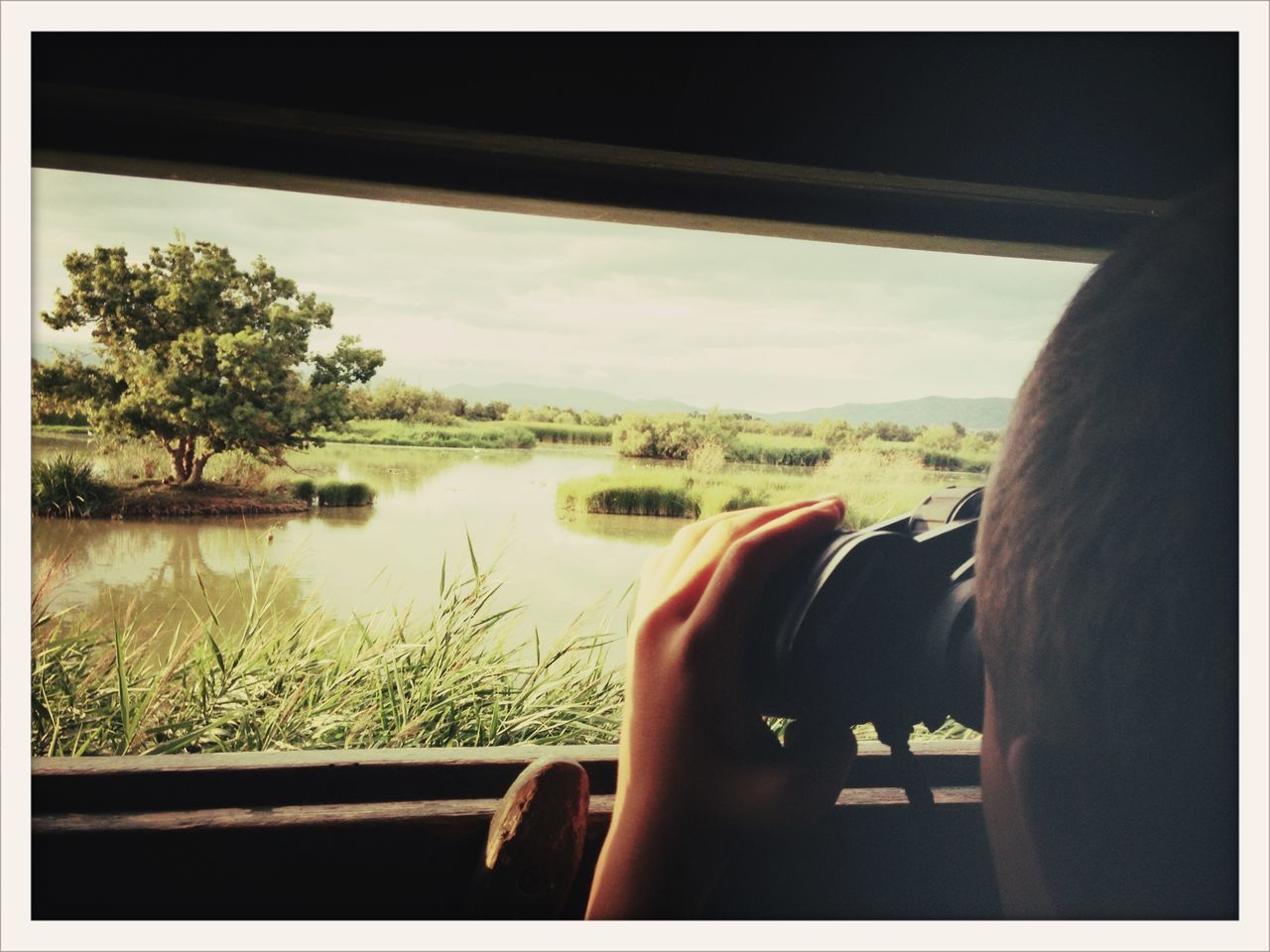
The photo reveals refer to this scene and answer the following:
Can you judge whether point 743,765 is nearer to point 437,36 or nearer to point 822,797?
point 822,797

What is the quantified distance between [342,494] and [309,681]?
12.2 inches

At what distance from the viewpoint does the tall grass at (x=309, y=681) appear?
4.23ft

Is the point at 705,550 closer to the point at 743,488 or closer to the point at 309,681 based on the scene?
the point at 743,488

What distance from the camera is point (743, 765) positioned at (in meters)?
1.30

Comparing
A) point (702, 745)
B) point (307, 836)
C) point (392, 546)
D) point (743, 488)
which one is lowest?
point (307, 836)

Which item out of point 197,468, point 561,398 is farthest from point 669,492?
point 197,468

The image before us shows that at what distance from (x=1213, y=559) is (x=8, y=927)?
76.7 inches

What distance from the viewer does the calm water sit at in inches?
52.1

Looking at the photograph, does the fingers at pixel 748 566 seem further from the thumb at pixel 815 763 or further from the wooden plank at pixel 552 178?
the wooden plank at pixel 552 178

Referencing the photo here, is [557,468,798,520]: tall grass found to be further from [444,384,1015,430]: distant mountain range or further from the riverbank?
the riverbank

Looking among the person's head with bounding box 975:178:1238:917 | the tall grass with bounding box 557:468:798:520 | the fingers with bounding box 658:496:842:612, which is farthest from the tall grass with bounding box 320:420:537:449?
the person's head with bounding box 975:178:1238:917

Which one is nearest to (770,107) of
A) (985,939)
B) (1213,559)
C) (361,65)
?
(361,65)

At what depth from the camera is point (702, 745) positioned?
129 cm

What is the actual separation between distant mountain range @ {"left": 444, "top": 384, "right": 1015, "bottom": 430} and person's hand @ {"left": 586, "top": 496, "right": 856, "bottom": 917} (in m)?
0.21
